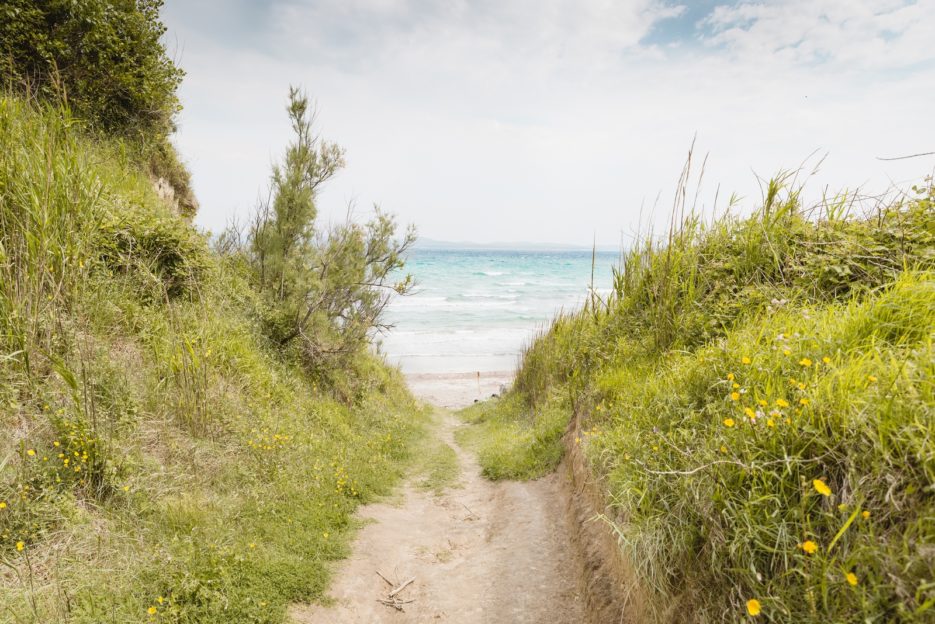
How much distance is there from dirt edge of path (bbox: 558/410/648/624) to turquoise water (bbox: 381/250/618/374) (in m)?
6.12

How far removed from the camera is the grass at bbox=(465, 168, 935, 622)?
5.68 ft

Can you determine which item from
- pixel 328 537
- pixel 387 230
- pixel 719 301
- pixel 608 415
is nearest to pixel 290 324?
pixel 387 230

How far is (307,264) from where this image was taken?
894 centimetres

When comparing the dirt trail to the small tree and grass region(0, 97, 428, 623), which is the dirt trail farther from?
the small tree

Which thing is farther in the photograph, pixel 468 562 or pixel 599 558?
pixel 468 562

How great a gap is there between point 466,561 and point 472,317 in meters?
33.6

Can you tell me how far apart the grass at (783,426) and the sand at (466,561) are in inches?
40.5

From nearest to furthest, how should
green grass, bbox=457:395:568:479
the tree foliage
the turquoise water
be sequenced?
green grass, bbox=457:395:568:479 → the tree foliage → the turquoise water

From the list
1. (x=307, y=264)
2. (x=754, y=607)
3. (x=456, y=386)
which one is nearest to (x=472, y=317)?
(x=456, y=386)

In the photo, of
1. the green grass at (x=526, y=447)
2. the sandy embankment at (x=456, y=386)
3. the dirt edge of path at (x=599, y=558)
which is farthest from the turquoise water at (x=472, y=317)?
the dirt edge of path at (x=599, y=558)

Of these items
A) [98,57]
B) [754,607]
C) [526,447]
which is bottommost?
[526,447]

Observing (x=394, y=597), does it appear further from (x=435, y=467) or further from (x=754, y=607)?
(x=435, y=467)

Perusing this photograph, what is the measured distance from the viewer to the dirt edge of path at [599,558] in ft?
9.52

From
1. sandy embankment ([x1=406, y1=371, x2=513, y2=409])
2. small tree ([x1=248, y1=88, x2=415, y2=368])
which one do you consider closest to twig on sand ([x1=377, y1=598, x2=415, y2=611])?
small tree ([x1=248, y1=88, x2=415, y2=368])
